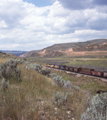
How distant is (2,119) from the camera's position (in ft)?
9.32

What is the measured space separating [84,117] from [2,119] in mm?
2079

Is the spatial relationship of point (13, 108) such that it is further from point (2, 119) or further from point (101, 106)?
point (101, 106)

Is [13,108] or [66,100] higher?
[13,108]

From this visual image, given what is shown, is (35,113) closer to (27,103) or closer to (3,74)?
(27,103)

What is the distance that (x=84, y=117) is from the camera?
3076mm

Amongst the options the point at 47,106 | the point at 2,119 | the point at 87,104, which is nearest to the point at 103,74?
the point at 87,104

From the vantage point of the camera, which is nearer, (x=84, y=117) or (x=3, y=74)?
(x=84, y=117)

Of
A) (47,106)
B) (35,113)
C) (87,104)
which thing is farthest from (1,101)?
(87,104)

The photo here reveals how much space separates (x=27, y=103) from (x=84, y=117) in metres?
1.88

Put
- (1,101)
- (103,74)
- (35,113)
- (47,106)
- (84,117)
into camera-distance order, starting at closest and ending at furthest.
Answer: (84,117) → (35,113) → (1,101) → (47,106) → (103,74)

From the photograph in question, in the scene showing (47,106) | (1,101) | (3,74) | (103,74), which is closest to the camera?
(1,101)

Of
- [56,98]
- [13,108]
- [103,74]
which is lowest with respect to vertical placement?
[103,74]

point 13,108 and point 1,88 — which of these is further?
point 1,88

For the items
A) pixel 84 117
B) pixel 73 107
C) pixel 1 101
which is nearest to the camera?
pixel 84 117
